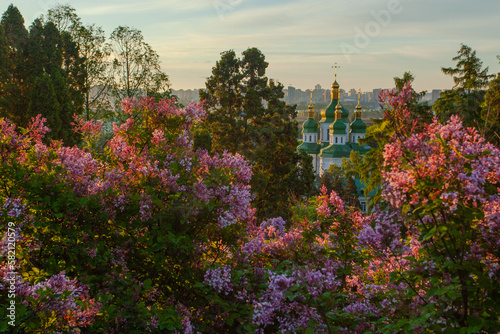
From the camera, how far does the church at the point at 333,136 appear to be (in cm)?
7525

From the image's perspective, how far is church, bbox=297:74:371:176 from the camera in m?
75.2

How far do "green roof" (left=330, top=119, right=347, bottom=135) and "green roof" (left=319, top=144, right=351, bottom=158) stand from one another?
2316 mm

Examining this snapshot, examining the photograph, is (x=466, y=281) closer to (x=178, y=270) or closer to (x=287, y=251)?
(x=287, y=251)

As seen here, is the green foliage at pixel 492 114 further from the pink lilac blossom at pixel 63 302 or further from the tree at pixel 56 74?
the tree at pixel 56 74

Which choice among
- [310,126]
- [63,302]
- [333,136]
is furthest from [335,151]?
[63,302]

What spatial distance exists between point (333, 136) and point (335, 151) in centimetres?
308

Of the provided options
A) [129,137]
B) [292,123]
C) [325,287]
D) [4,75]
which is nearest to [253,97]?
[292,123]

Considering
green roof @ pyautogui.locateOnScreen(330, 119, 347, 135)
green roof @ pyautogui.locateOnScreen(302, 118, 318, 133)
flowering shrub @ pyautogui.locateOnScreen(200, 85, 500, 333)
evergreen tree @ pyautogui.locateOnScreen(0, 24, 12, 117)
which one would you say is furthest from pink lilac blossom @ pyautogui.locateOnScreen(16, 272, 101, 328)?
green roof @ pyautogui.locateOnScreen(302, 118, 318, 133)

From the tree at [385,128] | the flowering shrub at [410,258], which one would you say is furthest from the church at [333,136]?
the tree at [385,128]

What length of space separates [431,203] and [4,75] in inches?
1108

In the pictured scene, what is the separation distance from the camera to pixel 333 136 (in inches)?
3007

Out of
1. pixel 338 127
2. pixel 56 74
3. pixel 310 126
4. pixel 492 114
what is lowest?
pixel 338 127

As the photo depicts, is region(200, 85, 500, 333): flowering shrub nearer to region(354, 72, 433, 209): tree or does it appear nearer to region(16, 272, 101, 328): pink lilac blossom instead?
region(354, 72, 433, 209): tree

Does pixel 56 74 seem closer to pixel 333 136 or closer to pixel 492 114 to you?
pixel 492 114
